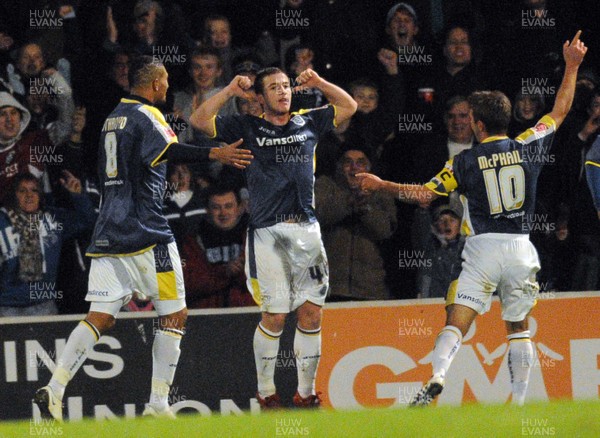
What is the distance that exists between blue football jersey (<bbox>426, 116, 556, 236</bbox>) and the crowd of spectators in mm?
1747

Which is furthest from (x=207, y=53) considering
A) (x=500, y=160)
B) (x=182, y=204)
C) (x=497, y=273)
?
(x=497, y=273)

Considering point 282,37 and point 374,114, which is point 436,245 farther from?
point 282,37

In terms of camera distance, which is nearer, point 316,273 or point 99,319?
point 99,319

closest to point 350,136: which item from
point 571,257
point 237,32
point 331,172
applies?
point 331,172

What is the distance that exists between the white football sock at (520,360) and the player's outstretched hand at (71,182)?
12.1ft

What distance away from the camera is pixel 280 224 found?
8742mm

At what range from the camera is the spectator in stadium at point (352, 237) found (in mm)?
10094

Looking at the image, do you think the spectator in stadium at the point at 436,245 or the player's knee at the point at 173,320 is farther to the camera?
the spectator in stadium at the point at 436,245

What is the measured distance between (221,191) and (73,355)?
2.44 m

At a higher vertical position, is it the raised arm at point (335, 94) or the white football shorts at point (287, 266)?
the raised arm at point (335, 94)

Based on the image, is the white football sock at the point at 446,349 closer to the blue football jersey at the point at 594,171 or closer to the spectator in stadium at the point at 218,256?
the blue football jersey at the point at 594,171

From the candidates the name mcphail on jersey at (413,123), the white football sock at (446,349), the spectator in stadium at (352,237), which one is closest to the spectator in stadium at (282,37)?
the name mcphail on jersey at (413,123)

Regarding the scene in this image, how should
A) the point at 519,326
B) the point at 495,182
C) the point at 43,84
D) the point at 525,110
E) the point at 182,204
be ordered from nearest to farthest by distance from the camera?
the point at 495,182
the point at 519,326
the point at 182,204
the point at 43,84
the point at 525,110

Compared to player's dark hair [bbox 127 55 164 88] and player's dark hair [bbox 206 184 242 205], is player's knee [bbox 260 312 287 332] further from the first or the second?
player's dark hair [bbox 127 55 164 88]
